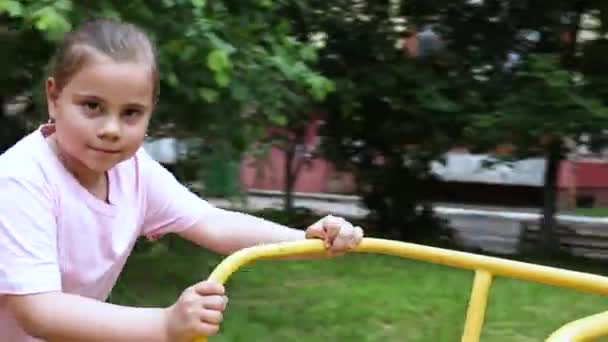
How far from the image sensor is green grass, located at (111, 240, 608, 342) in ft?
14.9

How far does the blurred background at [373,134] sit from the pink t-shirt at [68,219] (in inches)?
67.4

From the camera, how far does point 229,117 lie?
484 cm

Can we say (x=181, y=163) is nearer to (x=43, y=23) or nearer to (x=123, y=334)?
(x=43, y=23)

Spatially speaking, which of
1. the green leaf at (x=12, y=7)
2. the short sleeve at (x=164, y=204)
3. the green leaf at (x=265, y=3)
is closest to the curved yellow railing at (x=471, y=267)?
the short sleeve at (x=164, y=204)

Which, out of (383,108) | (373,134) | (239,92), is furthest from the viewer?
(373,134)

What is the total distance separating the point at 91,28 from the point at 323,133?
5976mm

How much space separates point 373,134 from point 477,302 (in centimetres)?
564

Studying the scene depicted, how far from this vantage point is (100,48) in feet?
5.36

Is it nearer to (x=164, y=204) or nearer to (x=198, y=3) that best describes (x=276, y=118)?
(x=198, y=3)

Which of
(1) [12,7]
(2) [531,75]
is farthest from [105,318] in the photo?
(2) [531,75]

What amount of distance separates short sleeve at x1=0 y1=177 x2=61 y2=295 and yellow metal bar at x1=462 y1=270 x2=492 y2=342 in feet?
2.69

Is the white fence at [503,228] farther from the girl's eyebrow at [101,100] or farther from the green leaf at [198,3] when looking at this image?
the girl's eyebrow at [101,100]

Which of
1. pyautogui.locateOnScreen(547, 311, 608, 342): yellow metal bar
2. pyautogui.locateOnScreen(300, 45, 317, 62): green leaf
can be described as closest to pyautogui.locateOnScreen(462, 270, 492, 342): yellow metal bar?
pyautogui.locateOnScreen(547, 311, 608, 342): yellow metal bar

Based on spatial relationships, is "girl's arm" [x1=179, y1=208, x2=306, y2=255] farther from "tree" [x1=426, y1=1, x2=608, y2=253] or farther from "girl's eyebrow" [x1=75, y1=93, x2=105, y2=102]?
"tree" [x1=426, y1=1, x2=608, y2=253]
